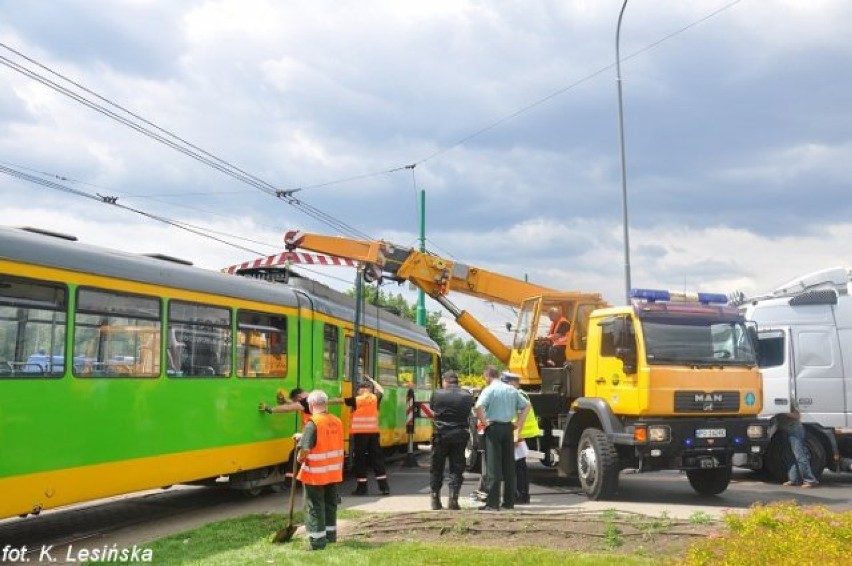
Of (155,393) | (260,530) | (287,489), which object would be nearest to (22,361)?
(155,393)

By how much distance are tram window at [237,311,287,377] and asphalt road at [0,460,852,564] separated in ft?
5.90

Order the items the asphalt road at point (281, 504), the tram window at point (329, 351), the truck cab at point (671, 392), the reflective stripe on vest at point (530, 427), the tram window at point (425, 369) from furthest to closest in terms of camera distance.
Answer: the tram window at point (425, 369), the tram window at point (329, 351), the reflective stripe on vest at point (530, 427), the truck cab at point (671, 392), the asphalt road at point (281, 504)

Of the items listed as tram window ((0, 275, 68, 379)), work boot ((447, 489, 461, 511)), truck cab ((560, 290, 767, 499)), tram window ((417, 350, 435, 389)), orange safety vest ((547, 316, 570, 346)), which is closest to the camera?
tram window ((0, 275, 68, 379))

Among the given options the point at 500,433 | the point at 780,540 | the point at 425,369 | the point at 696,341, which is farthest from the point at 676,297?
the point at 425,369

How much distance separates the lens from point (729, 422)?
37.3 ft

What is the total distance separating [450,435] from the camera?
10.5m

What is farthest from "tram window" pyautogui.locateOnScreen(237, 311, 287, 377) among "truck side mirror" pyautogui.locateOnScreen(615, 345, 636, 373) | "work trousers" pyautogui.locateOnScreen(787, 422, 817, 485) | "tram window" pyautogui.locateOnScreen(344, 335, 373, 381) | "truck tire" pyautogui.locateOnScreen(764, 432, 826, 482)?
"truck tire" pyautogui.locateOnScreen(764, 432, 826, 482)

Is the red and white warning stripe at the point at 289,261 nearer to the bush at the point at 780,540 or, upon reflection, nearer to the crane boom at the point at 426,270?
the crane boom at the point at 426,270

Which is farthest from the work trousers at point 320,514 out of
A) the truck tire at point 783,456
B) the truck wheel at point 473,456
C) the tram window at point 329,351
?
the truck tire at point 783,456

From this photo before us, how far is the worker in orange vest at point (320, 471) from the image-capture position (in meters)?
8.03

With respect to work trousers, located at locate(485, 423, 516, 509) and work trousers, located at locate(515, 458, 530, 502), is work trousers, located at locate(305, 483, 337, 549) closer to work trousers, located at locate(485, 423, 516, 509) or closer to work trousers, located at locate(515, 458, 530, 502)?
work trousers, located at locate(485, 423, 516, 509)

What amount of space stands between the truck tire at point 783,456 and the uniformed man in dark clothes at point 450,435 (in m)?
6.28

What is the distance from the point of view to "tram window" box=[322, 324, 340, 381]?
13305 millimetres

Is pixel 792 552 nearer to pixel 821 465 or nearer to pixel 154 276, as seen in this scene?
pixel 154 276
